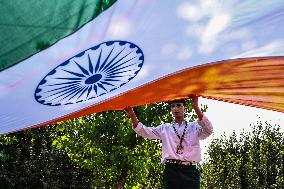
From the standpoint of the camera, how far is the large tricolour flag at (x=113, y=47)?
269 cm

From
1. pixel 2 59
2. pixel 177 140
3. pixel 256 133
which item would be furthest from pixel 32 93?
pixel 256 133

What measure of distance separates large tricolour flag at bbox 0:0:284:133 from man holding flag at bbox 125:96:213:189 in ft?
2.74

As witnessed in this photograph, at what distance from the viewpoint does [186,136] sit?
416 centimetres

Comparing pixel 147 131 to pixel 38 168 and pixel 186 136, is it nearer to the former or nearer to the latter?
pixel 186 136

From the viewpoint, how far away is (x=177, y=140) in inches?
164

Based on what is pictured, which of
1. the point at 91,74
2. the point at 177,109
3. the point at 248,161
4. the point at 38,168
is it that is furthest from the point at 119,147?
the point at 91,74

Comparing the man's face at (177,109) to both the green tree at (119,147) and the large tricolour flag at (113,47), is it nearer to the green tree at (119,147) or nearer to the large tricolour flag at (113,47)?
the large tricolour flag at (113,47)

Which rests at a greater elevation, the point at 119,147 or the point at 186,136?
the point at 119,147

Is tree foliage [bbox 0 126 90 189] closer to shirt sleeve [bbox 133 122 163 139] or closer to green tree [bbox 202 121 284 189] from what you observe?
green tree [bbox 202 121 284 189]

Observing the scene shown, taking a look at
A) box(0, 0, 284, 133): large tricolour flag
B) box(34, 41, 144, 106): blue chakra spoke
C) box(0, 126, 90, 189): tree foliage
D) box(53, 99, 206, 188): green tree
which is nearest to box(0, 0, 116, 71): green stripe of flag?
box(0, 0, 284, 133): large tricolour flag

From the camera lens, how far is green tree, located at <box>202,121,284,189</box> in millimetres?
16469

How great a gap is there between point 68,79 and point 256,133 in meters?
17.4

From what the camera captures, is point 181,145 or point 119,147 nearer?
point 181,145

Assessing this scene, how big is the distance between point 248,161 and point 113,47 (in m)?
16.7
